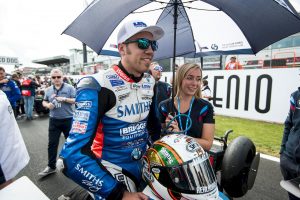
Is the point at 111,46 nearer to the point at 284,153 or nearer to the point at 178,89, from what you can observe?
the point at 178,89

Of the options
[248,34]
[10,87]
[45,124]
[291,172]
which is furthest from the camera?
[45,124]

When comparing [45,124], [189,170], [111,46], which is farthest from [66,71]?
[189,170]

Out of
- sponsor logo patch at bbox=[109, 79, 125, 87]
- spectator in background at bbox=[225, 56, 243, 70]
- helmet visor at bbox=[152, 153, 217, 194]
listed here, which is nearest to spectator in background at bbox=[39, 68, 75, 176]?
sponsor logo patch at bbox=[109, 79, 125, 87]

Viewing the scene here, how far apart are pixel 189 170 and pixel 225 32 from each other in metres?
2.02

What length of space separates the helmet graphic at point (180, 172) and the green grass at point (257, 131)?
4224 millimetres

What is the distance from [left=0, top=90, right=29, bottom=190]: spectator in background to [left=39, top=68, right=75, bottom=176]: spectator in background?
3.12 m

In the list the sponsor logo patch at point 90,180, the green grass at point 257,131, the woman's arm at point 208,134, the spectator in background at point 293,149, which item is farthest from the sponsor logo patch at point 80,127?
the green grass at point 257,131

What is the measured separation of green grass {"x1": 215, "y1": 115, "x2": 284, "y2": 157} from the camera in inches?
213

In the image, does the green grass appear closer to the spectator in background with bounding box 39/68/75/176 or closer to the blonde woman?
the blonde woman

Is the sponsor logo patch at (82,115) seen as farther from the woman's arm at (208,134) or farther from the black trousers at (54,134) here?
the black trousers at (54,134)

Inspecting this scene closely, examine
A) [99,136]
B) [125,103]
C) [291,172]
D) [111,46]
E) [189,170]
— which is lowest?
[291,172]

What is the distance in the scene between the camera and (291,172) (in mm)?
2465

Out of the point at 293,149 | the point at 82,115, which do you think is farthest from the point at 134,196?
the point at 293,149

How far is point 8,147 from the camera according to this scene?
134 centimetres
